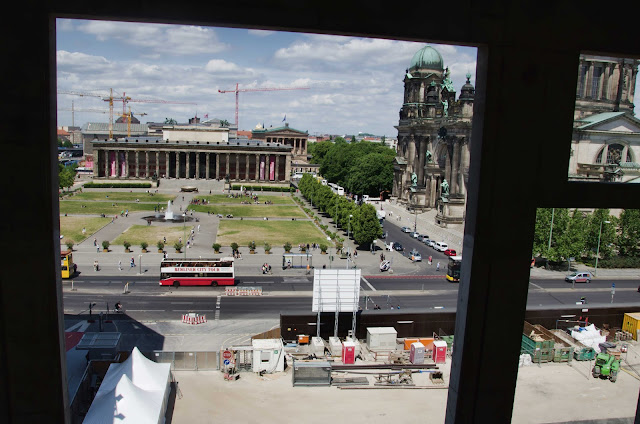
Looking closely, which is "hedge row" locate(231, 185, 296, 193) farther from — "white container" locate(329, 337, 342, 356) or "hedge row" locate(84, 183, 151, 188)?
"white container" locate(329, 337, 342, 356)

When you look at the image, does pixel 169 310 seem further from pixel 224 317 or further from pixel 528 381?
pixel 528 381

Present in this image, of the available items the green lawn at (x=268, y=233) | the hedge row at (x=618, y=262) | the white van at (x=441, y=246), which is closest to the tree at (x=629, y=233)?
the hedge row at (x=618, y=262)

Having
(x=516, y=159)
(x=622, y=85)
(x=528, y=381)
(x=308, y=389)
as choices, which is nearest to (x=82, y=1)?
(x=516, y=159)

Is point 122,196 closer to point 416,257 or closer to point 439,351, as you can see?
point 416,257

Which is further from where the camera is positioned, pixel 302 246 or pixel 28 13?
pixel 302 246

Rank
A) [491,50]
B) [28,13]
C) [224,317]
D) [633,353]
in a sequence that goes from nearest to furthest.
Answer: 1. [28,13]
2. [491,50]
3. [633,353]
4. [224,317]

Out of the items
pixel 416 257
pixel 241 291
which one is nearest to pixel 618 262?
pixel 416 257

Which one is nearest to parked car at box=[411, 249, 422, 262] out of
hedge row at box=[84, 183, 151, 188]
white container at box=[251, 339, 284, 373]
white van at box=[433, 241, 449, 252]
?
white van at box=[433, 241, 449, 252]
